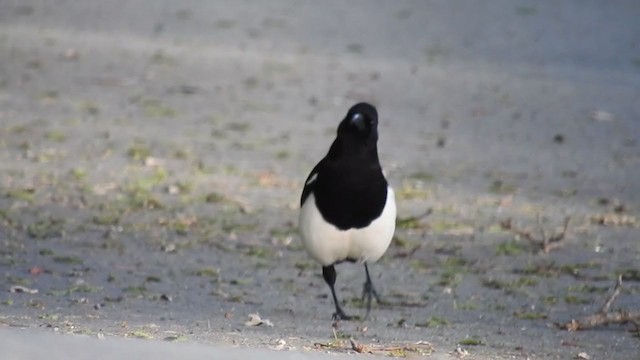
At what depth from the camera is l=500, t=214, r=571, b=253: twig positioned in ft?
27.4

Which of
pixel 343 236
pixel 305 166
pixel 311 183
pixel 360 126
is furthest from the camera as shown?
pixel 305 166

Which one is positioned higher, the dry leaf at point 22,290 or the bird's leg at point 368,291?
the bird's leg at point 368,291

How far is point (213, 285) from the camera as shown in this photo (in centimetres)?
752

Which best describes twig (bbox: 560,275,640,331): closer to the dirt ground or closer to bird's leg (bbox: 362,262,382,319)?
the dirt ground

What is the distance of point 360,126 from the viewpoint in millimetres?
6398

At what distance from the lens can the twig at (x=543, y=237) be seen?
329 inches

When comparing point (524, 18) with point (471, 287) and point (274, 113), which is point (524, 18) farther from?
point (471, 287)

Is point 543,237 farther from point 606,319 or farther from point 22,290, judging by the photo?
point 22,290

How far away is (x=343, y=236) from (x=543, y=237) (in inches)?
83.8

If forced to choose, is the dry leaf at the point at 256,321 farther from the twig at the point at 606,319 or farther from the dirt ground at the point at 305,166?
the twig at the point at 606,319

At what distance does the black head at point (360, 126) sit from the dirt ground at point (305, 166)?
80cm

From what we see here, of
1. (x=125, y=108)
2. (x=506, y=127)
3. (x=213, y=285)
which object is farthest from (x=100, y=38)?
(x=213, y=285)

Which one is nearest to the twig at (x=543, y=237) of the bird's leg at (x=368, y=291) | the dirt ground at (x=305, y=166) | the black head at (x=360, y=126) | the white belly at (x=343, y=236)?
the dirt ground at (x=305, y=166)

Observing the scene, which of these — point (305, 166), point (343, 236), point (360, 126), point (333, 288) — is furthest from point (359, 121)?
point (305, 166)
